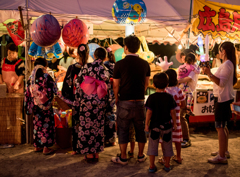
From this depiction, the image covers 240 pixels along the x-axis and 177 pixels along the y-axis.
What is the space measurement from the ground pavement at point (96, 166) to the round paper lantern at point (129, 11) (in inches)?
84.9

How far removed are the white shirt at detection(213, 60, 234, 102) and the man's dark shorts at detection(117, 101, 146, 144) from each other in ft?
3.44

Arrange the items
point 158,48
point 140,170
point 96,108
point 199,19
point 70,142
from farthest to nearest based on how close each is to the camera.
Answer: point 158,48 < point 199,19 < point 70,142 < point 96,108 < point 140,170

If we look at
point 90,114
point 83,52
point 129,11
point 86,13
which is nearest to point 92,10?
point 86,13

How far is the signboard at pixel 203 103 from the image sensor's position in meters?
4.64

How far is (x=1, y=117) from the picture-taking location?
3.77 meters

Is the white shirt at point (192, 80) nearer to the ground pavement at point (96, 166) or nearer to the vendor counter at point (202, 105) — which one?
the vendor counter at point (202, 105)

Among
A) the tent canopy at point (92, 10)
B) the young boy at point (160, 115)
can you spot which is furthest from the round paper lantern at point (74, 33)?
the young boy at point (160, 115)

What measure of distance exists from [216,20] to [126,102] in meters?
3.22

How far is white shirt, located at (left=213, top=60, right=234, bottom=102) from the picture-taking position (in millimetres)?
2943

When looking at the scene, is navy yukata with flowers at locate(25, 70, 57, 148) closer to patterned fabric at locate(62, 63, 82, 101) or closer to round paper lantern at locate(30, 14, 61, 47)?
patterned fabric at locate(62, 63, 82, 101)

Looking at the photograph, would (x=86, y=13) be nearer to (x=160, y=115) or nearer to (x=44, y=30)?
(x=44, y=30)

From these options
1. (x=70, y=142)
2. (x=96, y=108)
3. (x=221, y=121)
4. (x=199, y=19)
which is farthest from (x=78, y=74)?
(x=199, y=19)

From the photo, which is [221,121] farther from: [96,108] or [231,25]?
[231,25]

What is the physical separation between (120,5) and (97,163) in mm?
2490
